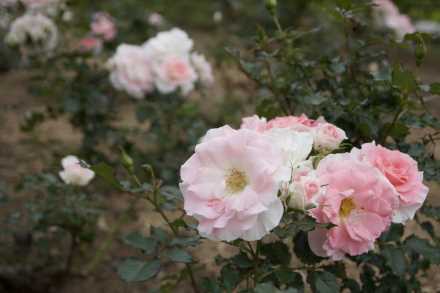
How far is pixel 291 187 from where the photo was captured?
1066 mm

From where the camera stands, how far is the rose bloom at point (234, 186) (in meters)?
1.03

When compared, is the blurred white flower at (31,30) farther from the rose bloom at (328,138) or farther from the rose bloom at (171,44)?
the rose bloom at (328,138)

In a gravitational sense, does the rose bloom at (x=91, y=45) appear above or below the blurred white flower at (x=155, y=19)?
above

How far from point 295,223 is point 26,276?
1.44 metres

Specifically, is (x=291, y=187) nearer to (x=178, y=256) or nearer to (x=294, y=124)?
(x=294, y=124)

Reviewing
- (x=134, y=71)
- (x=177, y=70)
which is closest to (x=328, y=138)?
(x=177, y=70)

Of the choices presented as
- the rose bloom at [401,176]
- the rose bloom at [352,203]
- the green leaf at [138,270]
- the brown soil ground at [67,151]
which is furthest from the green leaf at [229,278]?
the brown soil ground at [67,151]

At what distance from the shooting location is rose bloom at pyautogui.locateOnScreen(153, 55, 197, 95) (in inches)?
89.8

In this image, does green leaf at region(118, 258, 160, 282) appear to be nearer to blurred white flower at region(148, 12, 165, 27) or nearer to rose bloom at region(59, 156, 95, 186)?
rose bloom at region(59, 156, 95, 186)

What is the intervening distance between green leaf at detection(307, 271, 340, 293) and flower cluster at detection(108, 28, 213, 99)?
3.94 feet

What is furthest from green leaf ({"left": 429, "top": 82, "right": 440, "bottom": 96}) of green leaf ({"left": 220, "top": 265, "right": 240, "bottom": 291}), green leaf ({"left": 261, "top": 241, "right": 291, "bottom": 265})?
green leaf ({"left": 220, "top": 265, "right": 240, "bottom": 291})

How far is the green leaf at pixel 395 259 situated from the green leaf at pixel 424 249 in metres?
0.03

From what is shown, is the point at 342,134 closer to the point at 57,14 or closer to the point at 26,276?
the point at 26,276

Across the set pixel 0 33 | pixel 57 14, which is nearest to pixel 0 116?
pixel 0 33
